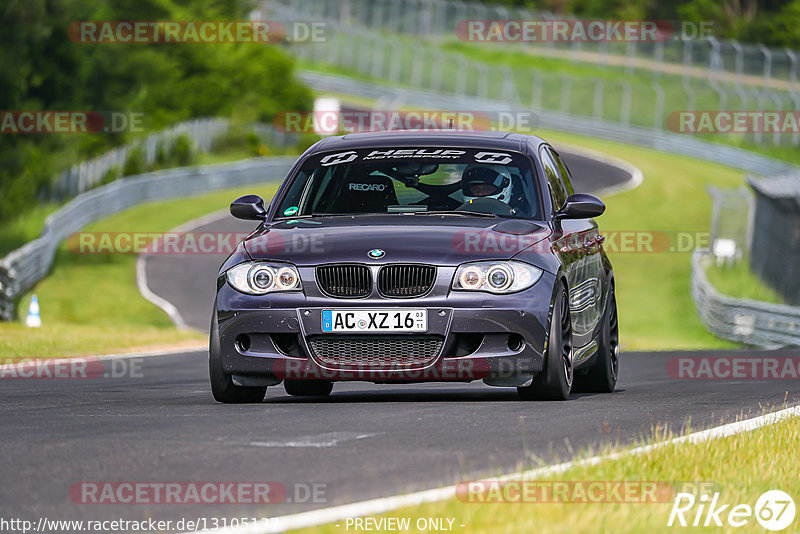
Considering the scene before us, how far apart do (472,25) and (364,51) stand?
6.77 metres

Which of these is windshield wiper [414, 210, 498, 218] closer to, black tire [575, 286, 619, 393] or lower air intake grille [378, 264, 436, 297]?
lower air intake grille [378, 264, 436, 297]

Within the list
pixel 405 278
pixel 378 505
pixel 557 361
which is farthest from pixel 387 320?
pixel 378 505

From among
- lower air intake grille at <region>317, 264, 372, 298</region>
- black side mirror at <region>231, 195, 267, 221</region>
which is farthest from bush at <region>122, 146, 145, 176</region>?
lower air intake grille at <region>317, 264, 372, 298</region>

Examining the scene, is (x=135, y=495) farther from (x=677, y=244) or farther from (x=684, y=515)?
(x=677, y=244)

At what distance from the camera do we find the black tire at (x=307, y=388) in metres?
10.9

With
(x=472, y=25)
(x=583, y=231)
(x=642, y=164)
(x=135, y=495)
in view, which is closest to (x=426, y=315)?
(x=583, y=231)

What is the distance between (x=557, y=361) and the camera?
9.40m

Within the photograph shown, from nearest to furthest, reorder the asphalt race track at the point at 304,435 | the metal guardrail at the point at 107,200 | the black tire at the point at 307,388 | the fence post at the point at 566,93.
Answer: the asphalt race track at the point at 304,435 → the black tire at the point at 307,388 → the metal guardrail at the point at 107,200 → the fence post at the point at 566,93

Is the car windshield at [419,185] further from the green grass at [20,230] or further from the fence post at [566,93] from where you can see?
the fence post at [566,93]

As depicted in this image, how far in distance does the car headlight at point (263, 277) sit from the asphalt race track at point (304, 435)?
27.9 inches

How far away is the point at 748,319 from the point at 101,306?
12.5 meters

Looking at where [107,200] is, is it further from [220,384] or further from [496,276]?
[496,276]

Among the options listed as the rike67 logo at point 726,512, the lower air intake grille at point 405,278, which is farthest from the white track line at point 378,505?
the lower air intake grille at point 405,278

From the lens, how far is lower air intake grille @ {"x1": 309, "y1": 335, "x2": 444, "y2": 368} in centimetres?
918
